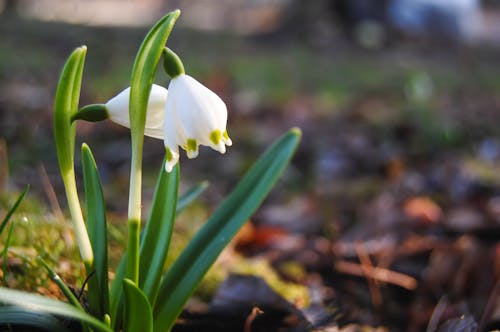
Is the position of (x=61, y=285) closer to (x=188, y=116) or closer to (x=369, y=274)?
(x=188, y=116)

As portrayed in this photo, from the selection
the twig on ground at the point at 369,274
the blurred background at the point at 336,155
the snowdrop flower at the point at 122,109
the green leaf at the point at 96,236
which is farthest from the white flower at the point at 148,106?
the twig on ground at the point at 369,274

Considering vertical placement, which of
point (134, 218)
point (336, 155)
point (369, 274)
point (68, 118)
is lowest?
point (336, 155)

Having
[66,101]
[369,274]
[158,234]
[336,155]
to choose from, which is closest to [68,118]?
[66,101]

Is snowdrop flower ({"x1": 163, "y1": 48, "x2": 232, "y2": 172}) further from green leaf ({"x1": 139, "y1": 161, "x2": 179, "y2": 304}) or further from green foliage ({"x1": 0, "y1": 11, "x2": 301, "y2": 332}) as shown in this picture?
green leaf ({"x1": 139, "y1": 161, "x2": 179, "y2": 304})

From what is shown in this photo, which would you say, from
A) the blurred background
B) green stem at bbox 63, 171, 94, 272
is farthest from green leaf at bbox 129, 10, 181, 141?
the blurred background

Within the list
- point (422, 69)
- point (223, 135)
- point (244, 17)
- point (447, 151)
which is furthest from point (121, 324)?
point (244, 17)

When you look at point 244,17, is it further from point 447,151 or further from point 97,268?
point 97,268

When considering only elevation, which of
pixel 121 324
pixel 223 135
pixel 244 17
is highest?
pixel 223 135
